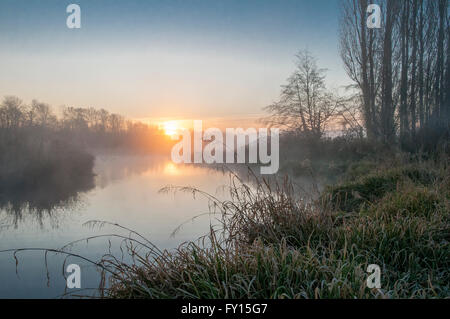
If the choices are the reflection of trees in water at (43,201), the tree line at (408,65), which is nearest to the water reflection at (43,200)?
→ the reflection of trees in water at (43,201)

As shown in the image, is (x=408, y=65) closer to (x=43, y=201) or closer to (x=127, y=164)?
(x=43, y=201)

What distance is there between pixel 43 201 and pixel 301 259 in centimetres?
1164

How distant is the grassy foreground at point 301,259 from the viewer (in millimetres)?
2025

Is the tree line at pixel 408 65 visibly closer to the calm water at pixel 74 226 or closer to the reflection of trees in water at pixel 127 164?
the calm water at pixel 74 226

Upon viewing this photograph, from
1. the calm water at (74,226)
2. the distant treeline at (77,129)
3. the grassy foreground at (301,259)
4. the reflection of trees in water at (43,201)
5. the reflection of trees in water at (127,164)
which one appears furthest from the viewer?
the reflection of trees in water at (127,164)

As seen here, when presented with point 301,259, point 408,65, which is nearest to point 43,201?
point 301,259

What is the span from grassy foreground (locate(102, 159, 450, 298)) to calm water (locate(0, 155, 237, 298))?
0.80 m

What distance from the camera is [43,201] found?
36.3 ft

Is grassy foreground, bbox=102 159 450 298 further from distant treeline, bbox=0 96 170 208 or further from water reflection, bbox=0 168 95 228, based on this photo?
distant treeline, bbox=0 96 170 208

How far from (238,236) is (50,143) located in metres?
→ 16.3

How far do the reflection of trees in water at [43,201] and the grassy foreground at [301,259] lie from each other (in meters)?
6.57
